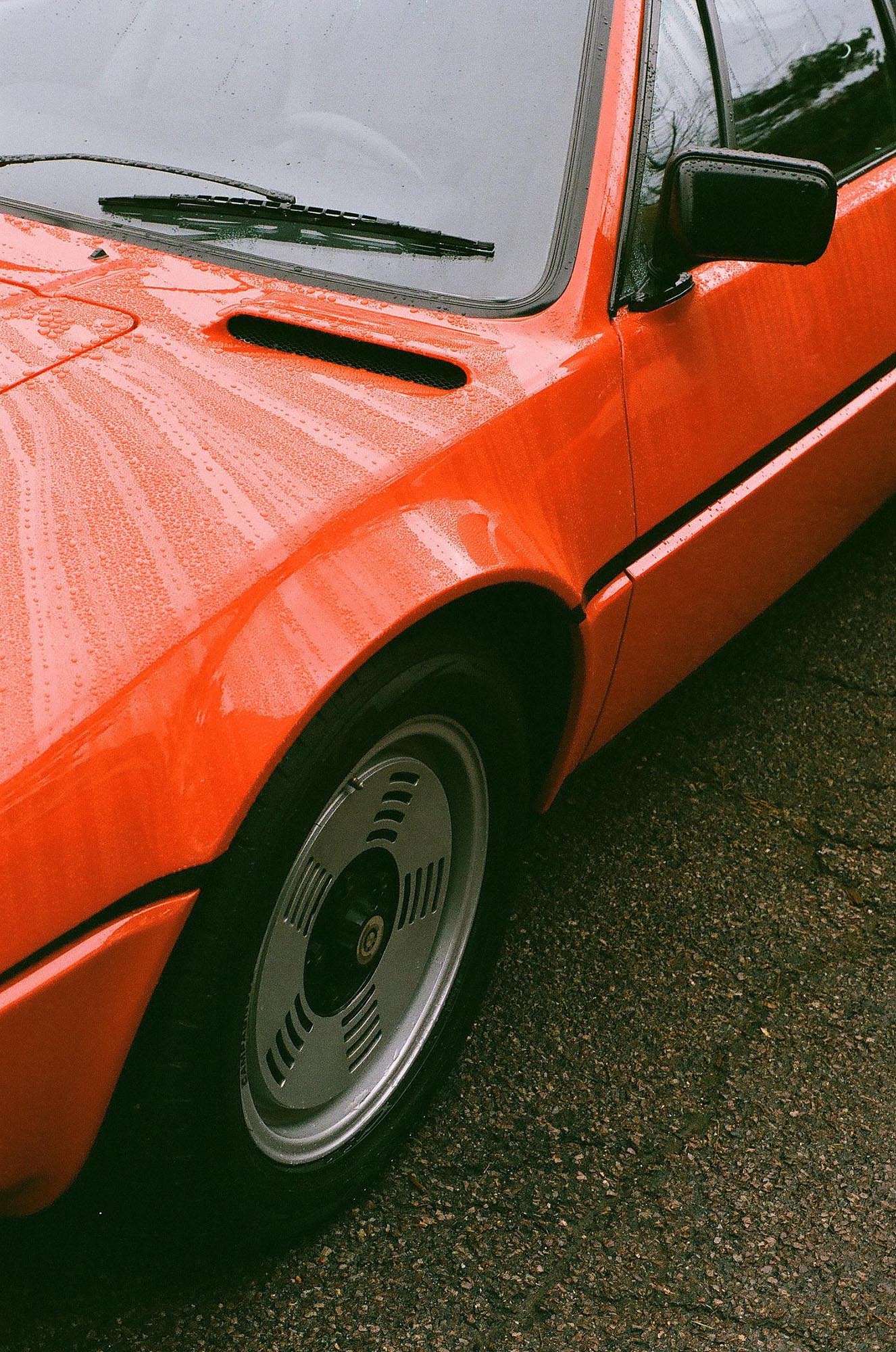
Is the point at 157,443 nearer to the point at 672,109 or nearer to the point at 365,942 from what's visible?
the point at 365,942

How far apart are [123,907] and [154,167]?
4.25 feet

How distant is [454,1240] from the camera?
1.69 meters

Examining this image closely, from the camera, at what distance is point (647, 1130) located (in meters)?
1.88

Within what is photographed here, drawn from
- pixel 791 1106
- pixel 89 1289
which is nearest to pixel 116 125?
pixel 89 1289

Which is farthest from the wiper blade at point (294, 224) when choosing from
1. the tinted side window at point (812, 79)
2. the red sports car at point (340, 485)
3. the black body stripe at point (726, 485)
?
the tinted side window at point (812, 79)

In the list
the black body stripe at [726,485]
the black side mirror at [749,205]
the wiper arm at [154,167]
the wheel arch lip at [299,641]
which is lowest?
the black body stripe at [726,485]

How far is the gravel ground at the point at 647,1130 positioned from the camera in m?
1.59

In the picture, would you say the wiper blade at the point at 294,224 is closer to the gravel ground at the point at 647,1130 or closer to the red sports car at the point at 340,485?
the red sports car at the point at 340,485

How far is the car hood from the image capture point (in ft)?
3.89

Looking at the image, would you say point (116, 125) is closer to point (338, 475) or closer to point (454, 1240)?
point (338, 475)

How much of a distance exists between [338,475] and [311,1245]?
1051 mm

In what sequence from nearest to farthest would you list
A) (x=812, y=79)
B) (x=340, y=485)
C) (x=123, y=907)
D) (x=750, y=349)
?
1. (x=123, y=907)
2. (x=340, y=485)
3. (x=750, y=349)
4. (x=812, y=79)

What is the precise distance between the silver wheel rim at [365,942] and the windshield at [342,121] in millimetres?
704

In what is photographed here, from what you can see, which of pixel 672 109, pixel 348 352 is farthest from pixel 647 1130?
pixel 672 109
